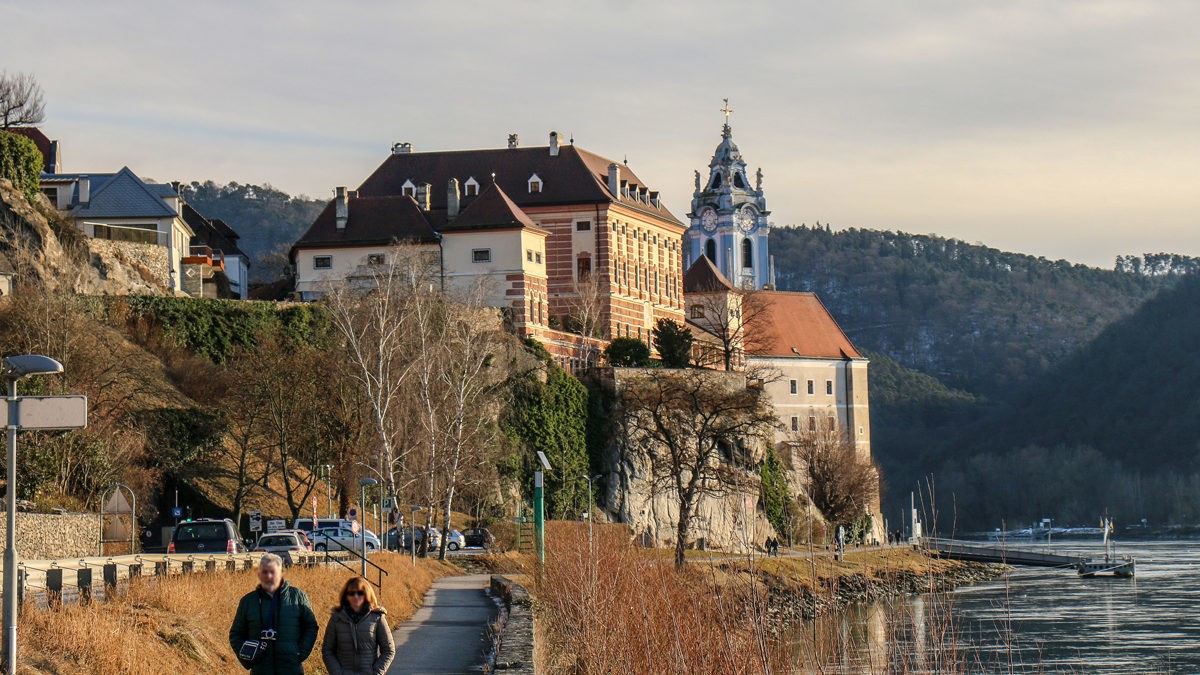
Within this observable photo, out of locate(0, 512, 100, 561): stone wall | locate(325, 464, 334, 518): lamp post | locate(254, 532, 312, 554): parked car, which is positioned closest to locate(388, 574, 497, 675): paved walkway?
locate(254, 532, 312, 554): parked car

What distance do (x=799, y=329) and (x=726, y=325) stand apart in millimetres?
25665

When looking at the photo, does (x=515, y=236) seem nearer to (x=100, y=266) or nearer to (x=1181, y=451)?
(x=100, y=266)

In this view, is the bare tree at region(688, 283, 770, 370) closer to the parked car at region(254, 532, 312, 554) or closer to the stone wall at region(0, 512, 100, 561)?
the parked car at region(254, 532, 312, 554)

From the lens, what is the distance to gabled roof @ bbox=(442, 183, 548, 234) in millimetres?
81375

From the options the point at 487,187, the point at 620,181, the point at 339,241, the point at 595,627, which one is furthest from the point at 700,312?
the point at 595,627

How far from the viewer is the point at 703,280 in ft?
358

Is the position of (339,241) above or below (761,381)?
above

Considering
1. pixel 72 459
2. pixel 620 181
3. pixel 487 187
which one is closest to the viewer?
pixel 72 459

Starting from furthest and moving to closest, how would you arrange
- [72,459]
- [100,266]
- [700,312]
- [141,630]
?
[700,312] < [100,266] < [72,459] < [141,630]

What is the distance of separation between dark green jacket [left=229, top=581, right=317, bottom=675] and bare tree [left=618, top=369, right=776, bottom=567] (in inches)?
2394

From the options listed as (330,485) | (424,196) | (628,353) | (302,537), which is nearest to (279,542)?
(302,537)

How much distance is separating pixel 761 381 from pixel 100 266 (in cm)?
3588

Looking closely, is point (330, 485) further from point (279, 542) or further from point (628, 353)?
point (628, 353)

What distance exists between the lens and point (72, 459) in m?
46.3
